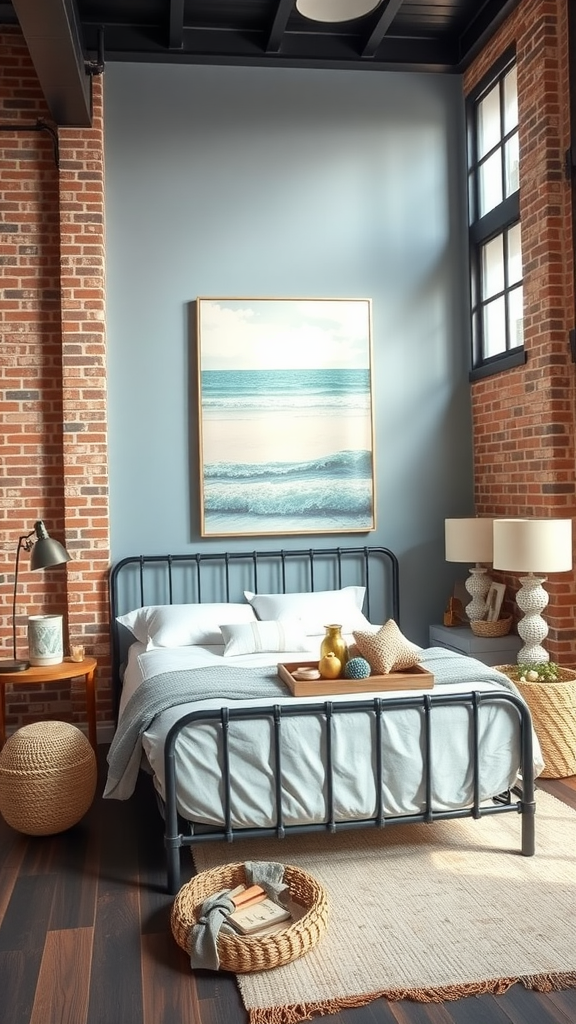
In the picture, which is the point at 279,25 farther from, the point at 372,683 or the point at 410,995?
the point at 410,995

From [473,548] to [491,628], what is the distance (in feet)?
1.50

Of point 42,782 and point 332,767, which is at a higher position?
point 332,767

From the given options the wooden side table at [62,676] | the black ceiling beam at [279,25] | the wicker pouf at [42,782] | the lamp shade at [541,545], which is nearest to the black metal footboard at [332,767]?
the wicker pouf at [42,782]

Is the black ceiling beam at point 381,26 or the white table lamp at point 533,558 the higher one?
the black ceiling beam at point 381,26

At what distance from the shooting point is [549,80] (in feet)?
15.2

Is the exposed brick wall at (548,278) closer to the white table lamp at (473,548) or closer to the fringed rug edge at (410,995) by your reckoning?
the white table lamp at (473,548)

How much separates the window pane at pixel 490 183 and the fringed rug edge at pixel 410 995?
4.29m

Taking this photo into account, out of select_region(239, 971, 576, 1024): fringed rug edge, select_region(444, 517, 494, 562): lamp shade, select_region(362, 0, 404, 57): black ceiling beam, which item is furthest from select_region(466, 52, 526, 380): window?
select_region(239, 971, 576, 1024): fringed rug edge

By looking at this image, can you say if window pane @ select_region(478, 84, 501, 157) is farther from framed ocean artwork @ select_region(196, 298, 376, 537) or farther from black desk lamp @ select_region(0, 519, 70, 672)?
black desk lamp @ select_region(0, 519, 70, 672)

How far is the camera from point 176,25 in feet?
16.5

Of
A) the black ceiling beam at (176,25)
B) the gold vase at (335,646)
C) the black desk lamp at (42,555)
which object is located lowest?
the gold vase at (335,646)

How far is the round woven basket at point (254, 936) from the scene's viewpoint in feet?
8.62

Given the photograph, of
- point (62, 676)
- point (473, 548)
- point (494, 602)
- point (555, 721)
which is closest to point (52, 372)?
point (62, 676)

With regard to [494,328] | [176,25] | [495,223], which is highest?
[176,25]
